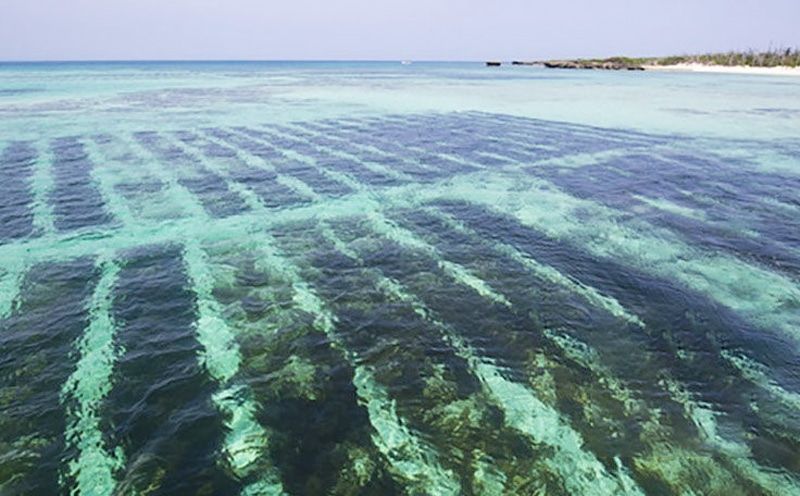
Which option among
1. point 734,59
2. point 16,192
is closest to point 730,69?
point 734,59

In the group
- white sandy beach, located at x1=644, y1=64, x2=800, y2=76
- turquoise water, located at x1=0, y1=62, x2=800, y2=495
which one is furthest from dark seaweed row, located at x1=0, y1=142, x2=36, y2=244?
white sandy beach, located at x1=644, y1=64, x2=800, y2=76

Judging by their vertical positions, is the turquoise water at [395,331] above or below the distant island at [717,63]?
below

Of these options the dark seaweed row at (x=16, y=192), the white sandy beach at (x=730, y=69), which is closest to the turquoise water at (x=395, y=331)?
the dark seaweed row at (x=16, y=192)

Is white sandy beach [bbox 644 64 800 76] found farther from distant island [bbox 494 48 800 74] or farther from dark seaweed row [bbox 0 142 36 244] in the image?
dark seaweed row [bbox 0 142 36 244]

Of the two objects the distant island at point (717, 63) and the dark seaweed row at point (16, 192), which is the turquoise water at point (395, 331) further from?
the distant island at point (717, 63)

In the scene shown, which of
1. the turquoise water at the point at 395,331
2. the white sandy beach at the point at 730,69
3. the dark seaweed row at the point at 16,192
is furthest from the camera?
the white sandy beach at the point at 730,69

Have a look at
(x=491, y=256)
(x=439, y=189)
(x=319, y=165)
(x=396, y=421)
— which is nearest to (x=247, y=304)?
(x=396, y=421)
